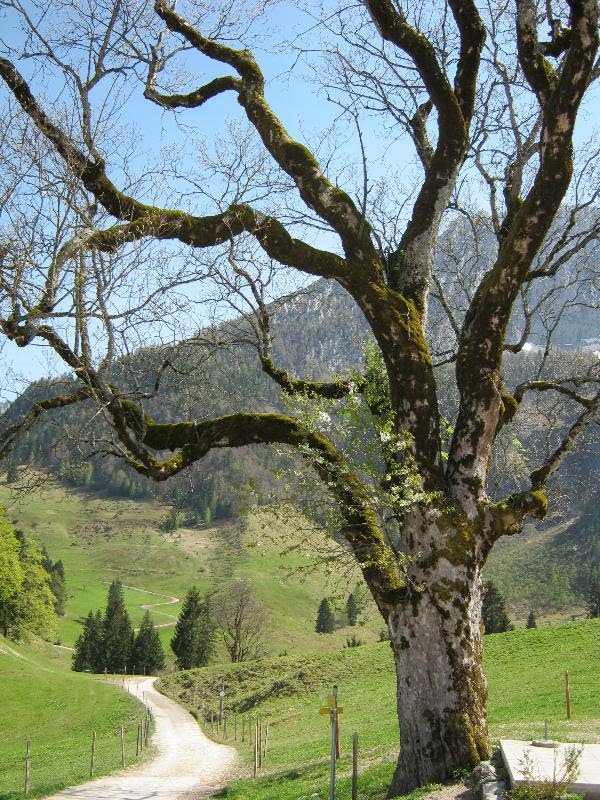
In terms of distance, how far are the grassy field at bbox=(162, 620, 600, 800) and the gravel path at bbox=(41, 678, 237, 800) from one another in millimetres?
1061

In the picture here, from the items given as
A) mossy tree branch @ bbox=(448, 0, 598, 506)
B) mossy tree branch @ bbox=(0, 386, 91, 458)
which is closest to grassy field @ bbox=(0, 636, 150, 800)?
mossy tree branch @ bbox=(0, 386, 91, 458)

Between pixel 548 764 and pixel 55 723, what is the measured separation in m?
38.6

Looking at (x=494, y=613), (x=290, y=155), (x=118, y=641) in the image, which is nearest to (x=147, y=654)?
(x=118, y=641)

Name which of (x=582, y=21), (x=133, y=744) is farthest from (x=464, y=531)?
(x=133, y=744)

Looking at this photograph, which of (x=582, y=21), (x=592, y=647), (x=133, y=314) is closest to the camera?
(x=582, y=21)

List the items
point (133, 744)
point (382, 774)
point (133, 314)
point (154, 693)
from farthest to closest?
point (154, 693) → point (133, 744) → point (382, 774) → point (133, 314)

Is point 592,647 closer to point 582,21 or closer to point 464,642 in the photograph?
point 464,642

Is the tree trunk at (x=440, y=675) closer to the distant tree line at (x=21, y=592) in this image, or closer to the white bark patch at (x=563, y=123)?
the white bark patch at (x=563, y=123)

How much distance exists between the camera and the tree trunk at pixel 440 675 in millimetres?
7941

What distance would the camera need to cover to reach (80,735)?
118 ft

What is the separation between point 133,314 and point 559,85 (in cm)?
557

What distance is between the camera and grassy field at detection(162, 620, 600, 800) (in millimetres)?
14977

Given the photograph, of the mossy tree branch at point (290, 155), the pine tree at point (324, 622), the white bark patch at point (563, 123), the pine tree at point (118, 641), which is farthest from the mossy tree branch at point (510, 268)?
the pine tree at point (324, 622)

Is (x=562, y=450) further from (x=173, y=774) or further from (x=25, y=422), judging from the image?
(x=173, y=774)
